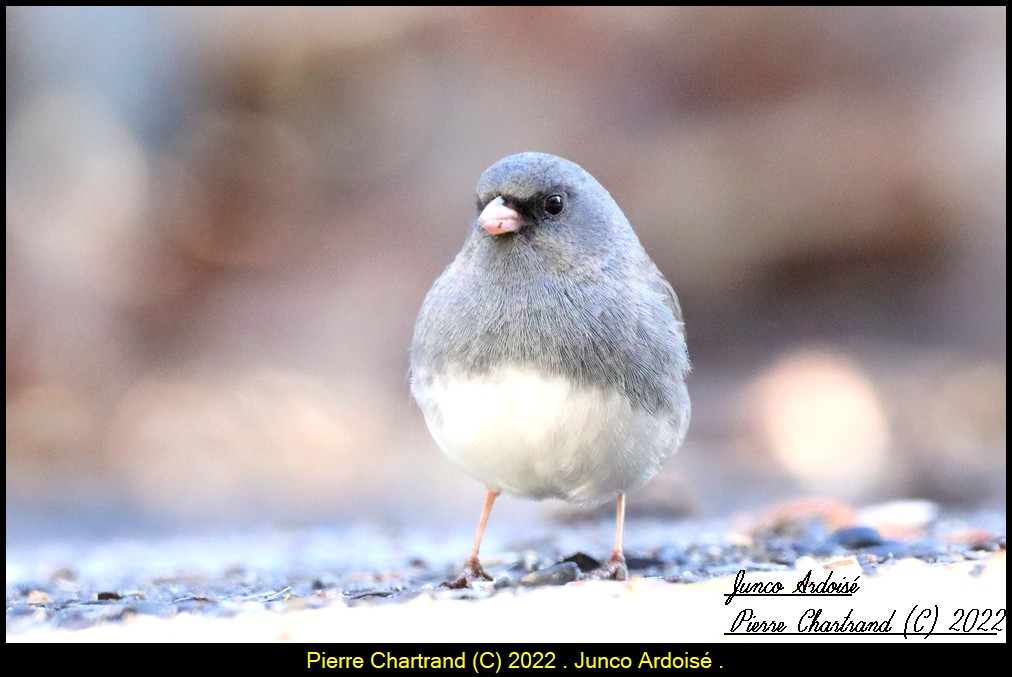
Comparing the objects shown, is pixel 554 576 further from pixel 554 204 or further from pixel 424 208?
pixel 424 208

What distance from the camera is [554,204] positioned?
2334 millimetres

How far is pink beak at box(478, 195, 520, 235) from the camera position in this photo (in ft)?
7.32

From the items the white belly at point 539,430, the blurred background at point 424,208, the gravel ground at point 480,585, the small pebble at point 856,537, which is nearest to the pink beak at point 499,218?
the white belly at point 539,430

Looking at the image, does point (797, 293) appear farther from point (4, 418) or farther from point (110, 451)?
point (4, 418)

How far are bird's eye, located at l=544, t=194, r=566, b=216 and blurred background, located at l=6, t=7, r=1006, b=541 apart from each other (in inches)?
103

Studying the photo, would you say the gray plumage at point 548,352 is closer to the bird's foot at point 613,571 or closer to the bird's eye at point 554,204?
the bird's eye at point 554,204

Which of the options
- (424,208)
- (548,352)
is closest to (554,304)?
(548,352)

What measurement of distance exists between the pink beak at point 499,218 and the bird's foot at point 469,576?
2.68 ft

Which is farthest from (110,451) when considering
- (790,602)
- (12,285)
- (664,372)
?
(790,602)

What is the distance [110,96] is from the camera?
17.0 ft

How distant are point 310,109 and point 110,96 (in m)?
1.04

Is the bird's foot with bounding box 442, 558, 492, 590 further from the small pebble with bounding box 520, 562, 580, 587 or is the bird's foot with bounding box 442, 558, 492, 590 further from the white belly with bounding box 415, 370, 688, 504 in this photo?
the white belly with bounding box 415, 370, 688, 504

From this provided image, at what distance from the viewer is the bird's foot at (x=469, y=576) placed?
2305mm

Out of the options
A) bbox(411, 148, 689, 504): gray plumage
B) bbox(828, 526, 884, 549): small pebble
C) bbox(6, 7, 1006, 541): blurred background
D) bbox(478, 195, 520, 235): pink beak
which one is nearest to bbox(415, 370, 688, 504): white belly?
bbox(411, 148, 689, 504): gray plumage
